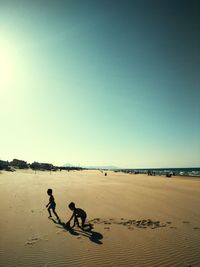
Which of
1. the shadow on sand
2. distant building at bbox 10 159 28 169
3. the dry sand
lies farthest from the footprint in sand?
distant building at bbox 10 159 28 169

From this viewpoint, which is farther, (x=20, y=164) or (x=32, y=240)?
(x=20, y=164)

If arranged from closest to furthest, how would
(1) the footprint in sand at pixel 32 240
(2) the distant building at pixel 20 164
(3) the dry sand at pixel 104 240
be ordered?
(3) the dry sand at pixel 104 240 < (1) the footprint in sand at pixel 32 240 < (2) the distant building at pixel 20 164

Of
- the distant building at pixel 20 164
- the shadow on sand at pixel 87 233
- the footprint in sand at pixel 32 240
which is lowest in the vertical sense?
the footprint in sand at pixel 32 240

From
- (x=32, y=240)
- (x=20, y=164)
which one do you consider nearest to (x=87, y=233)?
(x=32, y=240)

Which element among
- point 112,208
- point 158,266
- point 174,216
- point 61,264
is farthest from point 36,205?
point 158,266

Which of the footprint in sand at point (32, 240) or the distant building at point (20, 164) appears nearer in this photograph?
the footprint in sand at point (32, 240)

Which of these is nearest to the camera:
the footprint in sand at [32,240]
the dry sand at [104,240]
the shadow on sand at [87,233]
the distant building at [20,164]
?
the dry sand at [104,240]

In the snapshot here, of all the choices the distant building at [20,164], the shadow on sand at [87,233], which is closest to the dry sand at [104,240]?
the shadow on sand at [87,233]

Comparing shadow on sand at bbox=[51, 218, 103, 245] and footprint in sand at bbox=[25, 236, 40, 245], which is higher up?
shadow on sand at bbox=[51, 218, 103, 245]

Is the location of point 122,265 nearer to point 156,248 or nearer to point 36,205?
point 156,248

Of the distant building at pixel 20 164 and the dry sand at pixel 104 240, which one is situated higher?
the distant building at pixel 20 164

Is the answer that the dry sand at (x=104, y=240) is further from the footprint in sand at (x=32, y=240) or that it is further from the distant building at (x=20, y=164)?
the distant building at (x=20, y=164)

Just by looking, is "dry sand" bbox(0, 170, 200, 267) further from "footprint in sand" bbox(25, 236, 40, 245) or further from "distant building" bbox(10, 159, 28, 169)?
"distant building" bbox(10, 159, 28, 169)

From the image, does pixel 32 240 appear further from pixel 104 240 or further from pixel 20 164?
pixel 20 164
